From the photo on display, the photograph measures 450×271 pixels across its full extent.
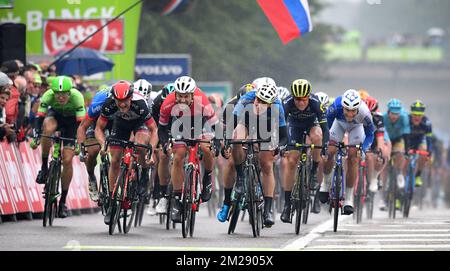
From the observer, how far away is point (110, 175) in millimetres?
16828

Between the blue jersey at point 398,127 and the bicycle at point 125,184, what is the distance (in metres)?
8.44

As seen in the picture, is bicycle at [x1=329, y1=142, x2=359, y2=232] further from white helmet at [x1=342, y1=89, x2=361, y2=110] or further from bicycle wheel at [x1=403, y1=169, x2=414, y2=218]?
bicycle wheel at [x1=403, y1=169, x2=414, y2=218]

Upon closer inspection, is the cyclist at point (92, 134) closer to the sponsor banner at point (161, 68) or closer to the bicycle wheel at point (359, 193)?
the bicycle wheel at point (359, 193)

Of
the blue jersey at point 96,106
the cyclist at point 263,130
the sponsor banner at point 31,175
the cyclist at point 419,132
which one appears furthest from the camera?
the cyclist at point 419,132

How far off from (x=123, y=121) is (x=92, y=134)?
1.29 m

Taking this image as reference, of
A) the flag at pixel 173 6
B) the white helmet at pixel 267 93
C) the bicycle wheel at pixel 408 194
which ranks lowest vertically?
the bicycle wheel at pixel 408 194

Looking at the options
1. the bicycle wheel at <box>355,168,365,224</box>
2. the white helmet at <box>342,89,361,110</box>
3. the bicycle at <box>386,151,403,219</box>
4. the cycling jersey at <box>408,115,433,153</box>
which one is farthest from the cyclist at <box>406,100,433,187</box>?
the white helmet at <box>342,89,361,110</box>

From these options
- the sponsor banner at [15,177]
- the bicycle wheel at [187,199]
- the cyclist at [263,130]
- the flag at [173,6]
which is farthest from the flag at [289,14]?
the flag at [173,6]

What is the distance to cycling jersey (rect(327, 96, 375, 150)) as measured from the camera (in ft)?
61.7

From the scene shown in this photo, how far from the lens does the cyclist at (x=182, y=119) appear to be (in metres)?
16.5

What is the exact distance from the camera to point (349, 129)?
A: 19281 mm

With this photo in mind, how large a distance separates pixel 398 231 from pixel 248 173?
2.17m
